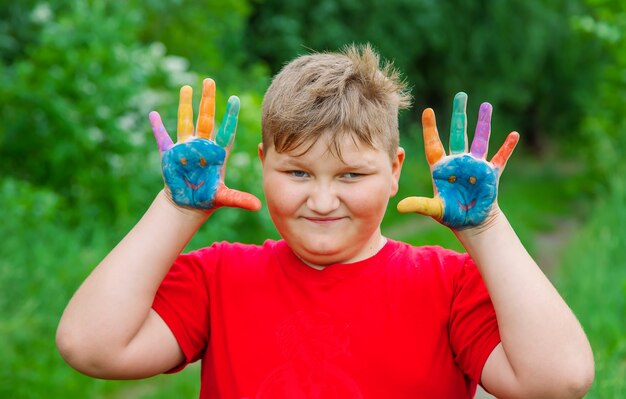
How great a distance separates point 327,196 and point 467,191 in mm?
283

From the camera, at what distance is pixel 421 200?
5.98 ft

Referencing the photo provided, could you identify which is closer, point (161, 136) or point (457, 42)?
point (161, 136)

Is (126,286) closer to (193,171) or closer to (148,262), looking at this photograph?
(148,262)

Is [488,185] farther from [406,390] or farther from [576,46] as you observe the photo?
[576,46]

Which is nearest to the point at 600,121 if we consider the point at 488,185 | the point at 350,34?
the point at 350,34

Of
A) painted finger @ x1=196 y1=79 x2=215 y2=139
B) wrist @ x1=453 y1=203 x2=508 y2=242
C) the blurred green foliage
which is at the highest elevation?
the blurred green foliage

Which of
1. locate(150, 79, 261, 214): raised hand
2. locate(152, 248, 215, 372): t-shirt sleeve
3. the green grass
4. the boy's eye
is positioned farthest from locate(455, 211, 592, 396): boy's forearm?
the green grass

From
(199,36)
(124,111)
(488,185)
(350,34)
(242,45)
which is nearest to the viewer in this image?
(488,185)

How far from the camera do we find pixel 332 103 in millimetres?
1864

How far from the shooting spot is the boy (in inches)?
71.7

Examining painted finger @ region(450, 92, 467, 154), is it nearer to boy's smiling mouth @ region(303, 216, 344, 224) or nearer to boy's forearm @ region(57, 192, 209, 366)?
boy's smiling mouth @ region(303, 216, 344, 224)

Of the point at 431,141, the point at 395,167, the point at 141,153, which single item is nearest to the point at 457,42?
the point at 141,153

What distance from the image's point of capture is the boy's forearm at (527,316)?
1.72 m

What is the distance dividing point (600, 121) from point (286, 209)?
25.2 ft
